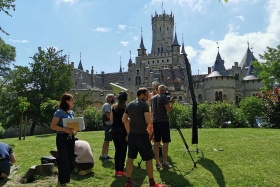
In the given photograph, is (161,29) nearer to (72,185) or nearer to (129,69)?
(129,69)

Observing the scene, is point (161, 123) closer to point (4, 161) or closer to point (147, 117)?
point (147, 117)

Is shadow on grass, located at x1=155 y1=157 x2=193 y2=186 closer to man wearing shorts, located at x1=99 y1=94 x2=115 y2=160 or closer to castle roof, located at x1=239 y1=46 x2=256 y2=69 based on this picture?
man wearing shorts, located at x1=99 y1=94 x2=115 y2=160

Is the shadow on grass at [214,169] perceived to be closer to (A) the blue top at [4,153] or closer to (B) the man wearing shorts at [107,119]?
(B) the man wearing shorts at [107,119]

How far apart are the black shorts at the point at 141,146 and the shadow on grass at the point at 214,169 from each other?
171 cm

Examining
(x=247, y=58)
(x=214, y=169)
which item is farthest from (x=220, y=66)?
(x=214, y=169)

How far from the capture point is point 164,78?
58.2 m

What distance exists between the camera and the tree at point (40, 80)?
32094 millimetres

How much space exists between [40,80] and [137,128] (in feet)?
94.4

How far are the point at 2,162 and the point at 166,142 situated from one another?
3627 millimetres

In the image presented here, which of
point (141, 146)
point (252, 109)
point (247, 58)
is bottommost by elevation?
point (141, 146)

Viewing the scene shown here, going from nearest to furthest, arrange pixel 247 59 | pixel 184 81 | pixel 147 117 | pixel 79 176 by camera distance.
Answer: pixel 147 117 < pixel 79 176 < pixel 184 81 < pixel 247 59

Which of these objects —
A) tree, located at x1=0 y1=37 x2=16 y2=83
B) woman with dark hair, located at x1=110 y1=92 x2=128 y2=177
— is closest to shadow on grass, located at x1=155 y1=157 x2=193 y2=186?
woman with dark hair, located at x1=110 y1=92 x2=128 y2=177

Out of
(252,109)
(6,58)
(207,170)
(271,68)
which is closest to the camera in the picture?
(207,170)

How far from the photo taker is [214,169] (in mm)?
7641
